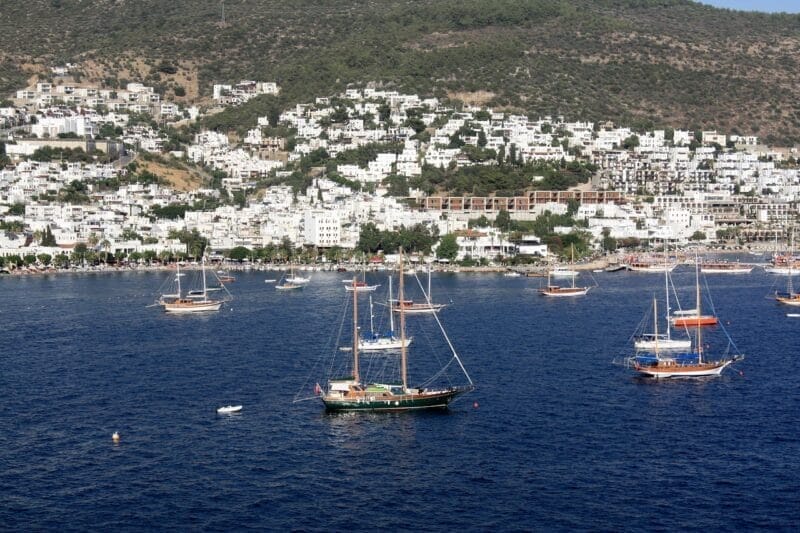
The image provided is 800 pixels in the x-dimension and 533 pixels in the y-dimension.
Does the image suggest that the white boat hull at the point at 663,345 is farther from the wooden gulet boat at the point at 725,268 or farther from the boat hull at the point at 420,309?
the wooden gulet boat at the point at 725,268

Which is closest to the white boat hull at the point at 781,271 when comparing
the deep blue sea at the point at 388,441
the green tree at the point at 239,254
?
the deep blue sea at the point at 388,441

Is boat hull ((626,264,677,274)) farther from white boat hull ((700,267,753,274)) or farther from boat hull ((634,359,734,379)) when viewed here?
boat hull ((634,359,734,379))

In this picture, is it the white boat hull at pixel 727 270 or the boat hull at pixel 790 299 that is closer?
the boat hull at pixel 790 299

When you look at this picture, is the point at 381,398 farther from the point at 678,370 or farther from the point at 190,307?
the point at 190,307

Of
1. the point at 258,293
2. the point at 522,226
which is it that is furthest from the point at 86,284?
the point at 522,226

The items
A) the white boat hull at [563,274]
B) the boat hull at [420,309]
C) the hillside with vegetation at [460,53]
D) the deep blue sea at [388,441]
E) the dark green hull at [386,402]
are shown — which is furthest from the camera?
the hillside with vegetation at [460,53]

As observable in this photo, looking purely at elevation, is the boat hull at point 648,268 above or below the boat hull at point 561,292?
above
